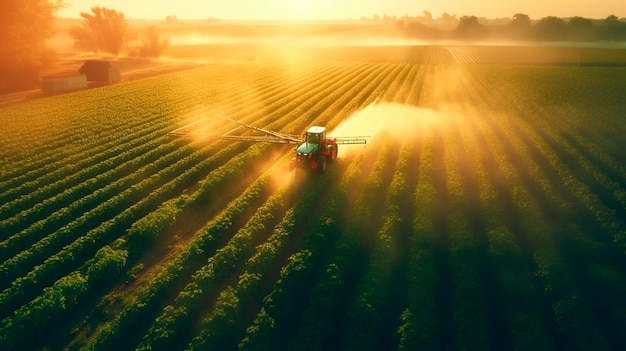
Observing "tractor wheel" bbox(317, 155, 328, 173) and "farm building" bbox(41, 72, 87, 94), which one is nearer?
"tractor wheel" bbox(317, 155, 328, 173)

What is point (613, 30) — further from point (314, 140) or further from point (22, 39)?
point (22, 39)

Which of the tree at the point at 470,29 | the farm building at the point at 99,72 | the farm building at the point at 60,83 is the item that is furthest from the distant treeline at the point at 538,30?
the farm building at the point at 60,83

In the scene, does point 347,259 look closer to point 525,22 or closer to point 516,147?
point 516,147

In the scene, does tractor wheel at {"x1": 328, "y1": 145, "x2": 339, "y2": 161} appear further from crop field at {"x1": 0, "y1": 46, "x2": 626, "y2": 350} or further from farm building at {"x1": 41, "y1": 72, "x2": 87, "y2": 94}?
farm building at {"x1": 41, "y1": 72, "x2": 87, "y2": 94}

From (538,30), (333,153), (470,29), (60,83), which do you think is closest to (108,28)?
(60,83)

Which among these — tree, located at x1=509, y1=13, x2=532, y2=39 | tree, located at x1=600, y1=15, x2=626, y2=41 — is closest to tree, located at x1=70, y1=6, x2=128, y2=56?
tree, located at x1=509, y1=13, x2=532, y2=39
